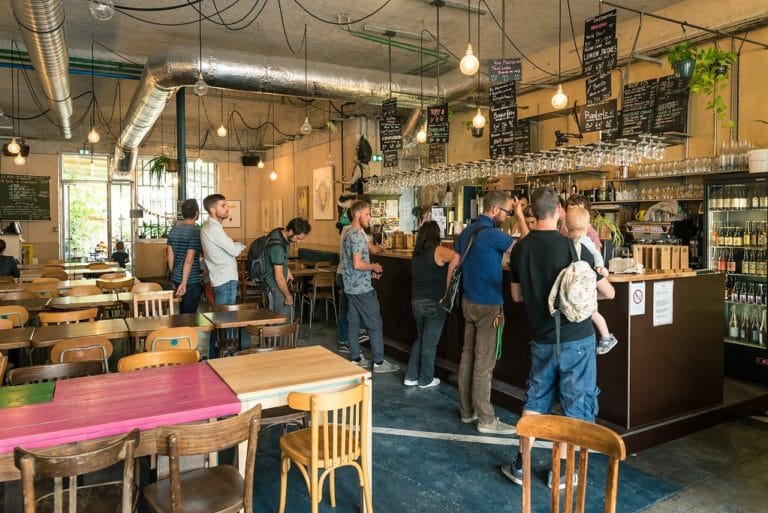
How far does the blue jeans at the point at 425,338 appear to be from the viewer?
17.1 feet

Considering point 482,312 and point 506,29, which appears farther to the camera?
point 506,29

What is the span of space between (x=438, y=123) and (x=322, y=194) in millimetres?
5587

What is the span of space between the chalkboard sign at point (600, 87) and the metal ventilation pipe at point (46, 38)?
4958 mm

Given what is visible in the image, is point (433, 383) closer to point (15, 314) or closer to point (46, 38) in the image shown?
point (15, 314)

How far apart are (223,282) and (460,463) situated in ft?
9.76

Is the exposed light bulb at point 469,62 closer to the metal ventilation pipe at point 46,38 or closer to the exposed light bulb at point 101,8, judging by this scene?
the exposed light bulb at point 101,8

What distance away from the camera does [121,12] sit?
673 centimetres

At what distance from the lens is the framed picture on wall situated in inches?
489

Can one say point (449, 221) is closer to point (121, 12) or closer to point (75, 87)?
point (121, 12)

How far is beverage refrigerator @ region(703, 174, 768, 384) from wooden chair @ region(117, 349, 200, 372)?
5.20 meters

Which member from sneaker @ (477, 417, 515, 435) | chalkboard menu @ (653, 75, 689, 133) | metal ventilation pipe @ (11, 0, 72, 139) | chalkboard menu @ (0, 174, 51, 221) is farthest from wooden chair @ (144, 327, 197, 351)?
chalkboard menu @ (0, 174, 51, 221)

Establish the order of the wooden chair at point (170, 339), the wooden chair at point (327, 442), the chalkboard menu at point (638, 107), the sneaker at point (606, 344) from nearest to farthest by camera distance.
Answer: the wooden chair at point (327, 442), the sneaker at point (606, 344), the wooden chair at point (170, 339), the chalkboard menu at point (638, 107)

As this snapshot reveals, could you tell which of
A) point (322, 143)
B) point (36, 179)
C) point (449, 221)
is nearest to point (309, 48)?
point (449, 221)

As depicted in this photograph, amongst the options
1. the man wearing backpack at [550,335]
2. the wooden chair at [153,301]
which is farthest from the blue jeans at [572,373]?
the wooden chair at [153,301]
